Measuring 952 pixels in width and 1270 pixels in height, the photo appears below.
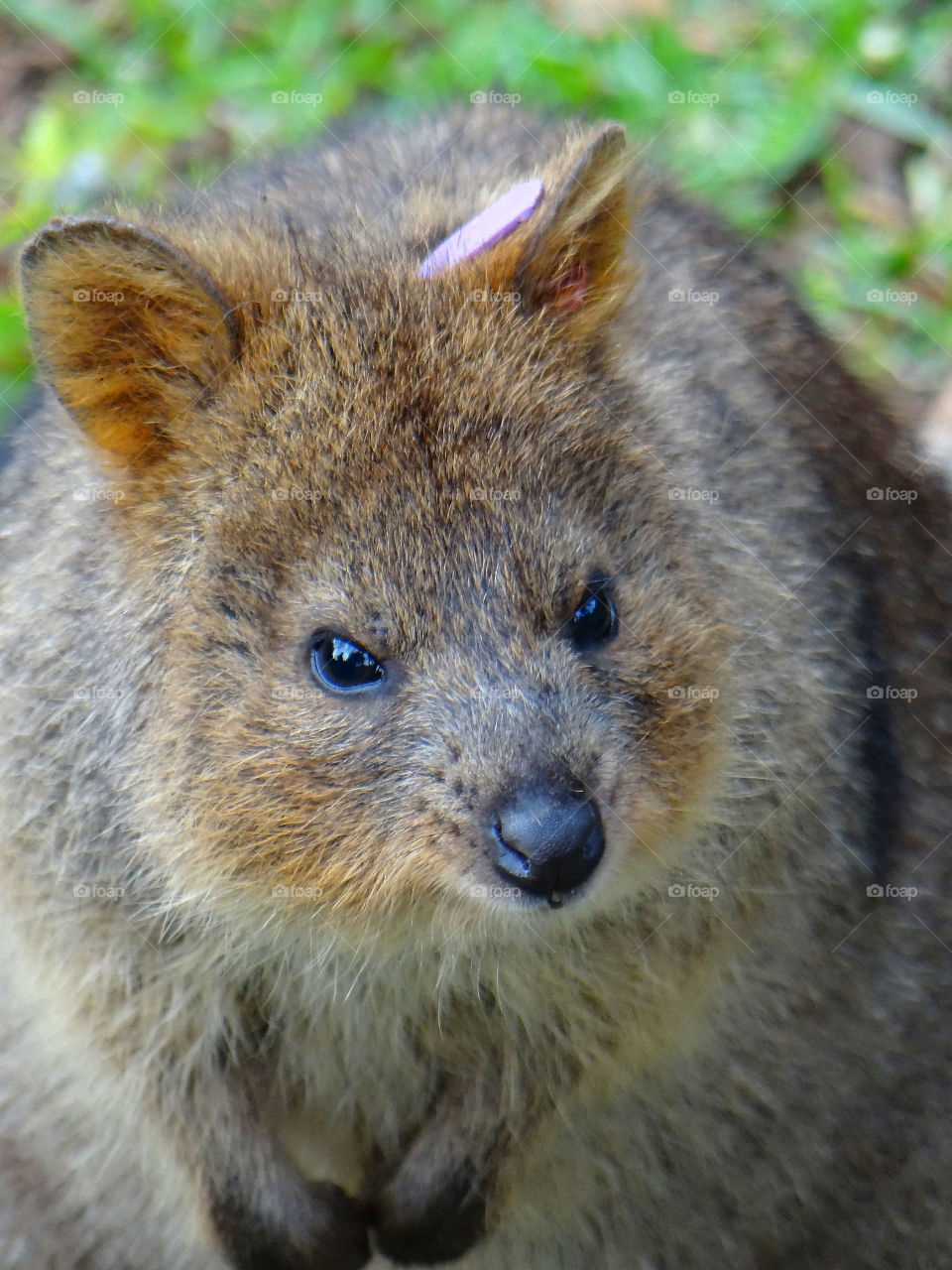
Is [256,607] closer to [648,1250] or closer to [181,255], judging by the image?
[181,255]

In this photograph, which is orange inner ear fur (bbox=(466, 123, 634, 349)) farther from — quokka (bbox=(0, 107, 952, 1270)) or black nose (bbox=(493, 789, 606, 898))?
black nose (bbox=(493, 789, 606, 898))

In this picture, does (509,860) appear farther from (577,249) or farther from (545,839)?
(577,249)

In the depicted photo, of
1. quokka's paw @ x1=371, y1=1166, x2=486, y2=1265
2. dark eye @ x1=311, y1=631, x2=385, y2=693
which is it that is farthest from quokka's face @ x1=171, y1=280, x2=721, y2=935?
quokka's paw @ x1=371, y1=1166, x2=486, y2=1265

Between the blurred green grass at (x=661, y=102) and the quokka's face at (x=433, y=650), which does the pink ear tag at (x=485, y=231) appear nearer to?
the quokka's face at (x=433, y=650)

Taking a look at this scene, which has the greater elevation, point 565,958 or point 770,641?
point 770,641

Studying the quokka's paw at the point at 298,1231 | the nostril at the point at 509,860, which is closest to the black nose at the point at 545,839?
the nostril at the point at 509,860

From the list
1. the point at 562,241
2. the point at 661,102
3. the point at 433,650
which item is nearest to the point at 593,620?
the point at 433,650

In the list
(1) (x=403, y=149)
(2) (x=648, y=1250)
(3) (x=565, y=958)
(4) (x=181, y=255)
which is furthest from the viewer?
(2) (x=648, y=1250)

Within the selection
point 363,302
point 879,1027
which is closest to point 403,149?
point 363,302
